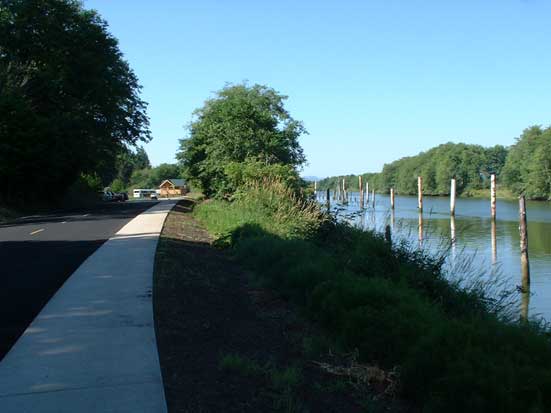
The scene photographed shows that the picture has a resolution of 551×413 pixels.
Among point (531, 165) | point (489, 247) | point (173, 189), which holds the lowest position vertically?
point (489, 247)

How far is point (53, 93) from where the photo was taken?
38500mm

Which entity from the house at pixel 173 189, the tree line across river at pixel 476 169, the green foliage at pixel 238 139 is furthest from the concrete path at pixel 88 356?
the house at pixel 173 189

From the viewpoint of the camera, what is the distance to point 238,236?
16.4 meters

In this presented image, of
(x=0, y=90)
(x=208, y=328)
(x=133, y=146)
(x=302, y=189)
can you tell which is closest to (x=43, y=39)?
(x=0, y=90)

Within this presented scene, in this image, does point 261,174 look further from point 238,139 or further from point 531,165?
point 531,165

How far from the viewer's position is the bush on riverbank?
4723mm

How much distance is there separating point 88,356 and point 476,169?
126 meters

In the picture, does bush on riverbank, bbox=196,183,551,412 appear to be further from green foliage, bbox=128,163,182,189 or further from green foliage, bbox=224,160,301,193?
green foliage, bbox=128,163,182,189

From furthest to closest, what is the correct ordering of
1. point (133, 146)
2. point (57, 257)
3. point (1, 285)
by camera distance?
point (133, 146)
point (57, 257)
point (1, 285)

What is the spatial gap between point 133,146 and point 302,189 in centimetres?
2787

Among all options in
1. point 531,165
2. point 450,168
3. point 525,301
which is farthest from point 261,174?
point 450,168

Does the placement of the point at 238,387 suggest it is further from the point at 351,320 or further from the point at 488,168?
the point at 488,168

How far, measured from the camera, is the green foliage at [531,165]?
77.8 meters

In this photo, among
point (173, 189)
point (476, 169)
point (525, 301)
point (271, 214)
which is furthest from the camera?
point (173, 189)
